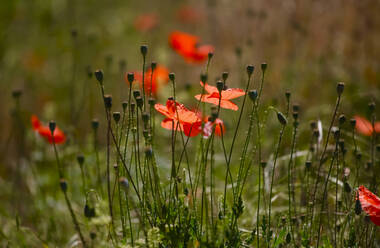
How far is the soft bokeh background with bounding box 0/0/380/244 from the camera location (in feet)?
10.1

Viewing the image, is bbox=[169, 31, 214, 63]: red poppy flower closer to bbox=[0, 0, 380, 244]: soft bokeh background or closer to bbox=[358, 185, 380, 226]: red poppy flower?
bbox=[0, 0, 380, 244]: soft bokeh background

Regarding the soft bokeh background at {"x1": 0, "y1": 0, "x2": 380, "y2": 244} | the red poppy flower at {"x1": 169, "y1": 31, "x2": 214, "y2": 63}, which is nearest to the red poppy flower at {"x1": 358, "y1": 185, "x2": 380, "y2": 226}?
the soft bokeh background at {"x1": 0, "y1": 0, "x2": 380, "y2": 244}

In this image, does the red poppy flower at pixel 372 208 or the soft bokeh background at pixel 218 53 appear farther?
the soft bokeh background at pixel 218 53

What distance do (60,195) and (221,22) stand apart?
204cm

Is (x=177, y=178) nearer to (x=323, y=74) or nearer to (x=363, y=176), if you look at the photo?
(x=363, y=176)

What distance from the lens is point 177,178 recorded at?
52.8 inches

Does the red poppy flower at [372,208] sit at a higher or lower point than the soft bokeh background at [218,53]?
lower

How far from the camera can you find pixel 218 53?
3686 mm

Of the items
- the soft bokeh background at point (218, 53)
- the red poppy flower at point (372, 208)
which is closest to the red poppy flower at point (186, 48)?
the soft bokeh background at point (218, 53)

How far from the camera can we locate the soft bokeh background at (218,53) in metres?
3.07

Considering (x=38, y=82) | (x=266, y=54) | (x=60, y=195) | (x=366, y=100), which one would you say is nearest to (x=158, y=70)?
(x=60, y=195)

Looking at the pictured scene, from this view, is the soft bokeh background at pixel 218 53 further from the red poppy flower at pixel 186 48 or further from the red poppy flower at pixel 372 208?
the red poppy flower at pixel 372 208

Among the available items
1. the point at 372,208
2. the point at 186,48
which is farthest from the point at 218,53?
the point at 372,208

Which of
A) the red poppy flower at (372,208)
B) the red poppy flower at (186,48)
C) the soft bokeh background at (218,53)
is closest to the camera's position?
the red poppy flower at (372,208)
